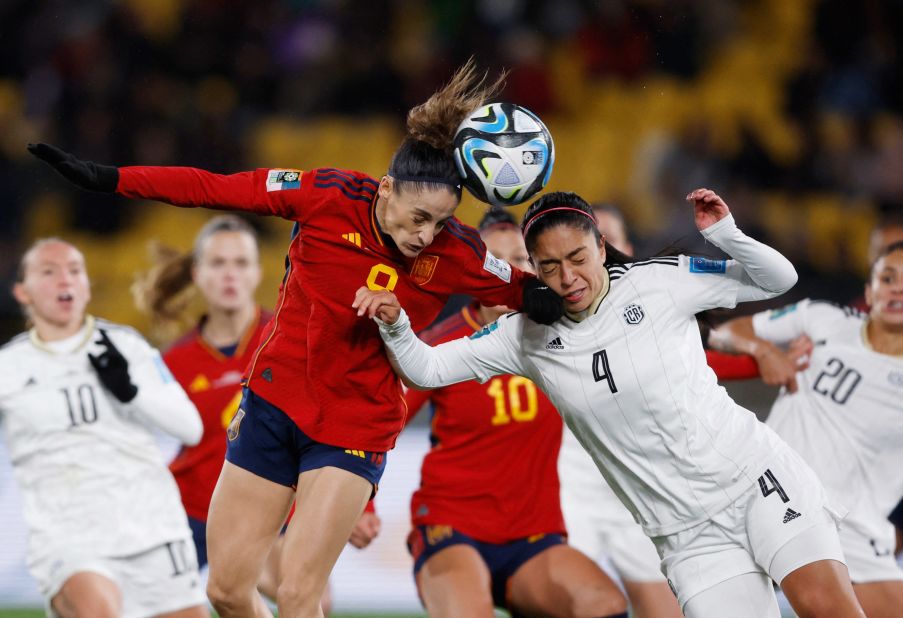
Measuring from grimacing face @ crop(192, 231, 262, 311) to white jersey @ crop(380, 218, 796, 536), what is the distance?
268 centimetres

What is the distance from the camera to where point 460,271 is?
4508 mm

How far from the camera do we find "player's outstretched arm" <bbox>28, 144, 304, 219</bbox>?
404 cm

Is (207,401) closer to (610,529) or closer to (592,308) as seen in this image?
(610,529)

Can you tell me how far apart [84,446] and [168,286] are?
1583 millimetres

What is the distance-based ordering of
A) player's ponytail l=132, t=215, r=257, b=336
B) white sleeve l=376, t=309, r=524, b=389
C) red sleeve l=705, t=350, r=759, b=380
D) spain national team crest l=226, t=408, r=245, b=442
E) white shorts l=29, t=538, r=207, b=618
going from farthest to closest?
player's ponytail l=132, t=215, r=257, b=336 → white shorts l=29, t=538, r=207, b=618 → red sleeve l=705, t=350, r=759, b=380 → spain national team crest l=226, t=408, r=245, b=442 → white sleeve l=376, t=309, r=524, b=389

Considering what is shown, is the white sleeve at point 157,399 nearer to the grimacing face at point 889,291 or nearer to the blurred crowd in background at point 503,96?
the grimacing face at point 889,291

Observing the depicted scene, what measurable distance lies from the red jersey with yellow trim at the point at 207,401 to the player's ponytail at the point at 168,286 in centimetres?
49

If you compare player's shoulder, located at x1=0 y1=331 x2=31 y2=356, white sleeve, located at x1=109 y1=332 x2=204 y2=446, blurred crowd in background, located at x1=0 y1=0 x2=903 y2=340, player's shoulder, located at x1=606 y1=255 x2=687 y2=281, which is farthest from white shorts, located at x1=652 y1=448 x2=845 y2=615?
blurred crowd in background, located at x1=0 y1=0 x2=903 y2=340

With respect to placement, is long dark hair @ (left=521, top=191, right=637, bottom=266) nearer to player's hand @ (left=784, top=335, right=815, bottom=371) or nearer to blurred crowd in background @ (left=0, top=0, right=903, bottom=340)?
player's hand @ (left=784, top=335, right=815, bottom=371)

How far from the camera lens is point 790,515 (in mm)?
4188

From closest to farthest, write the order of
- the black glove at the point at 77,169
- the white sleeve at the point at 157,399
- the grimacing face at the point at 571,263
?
the black glove at the point at 77,169, the grimacing face at the point at 571,263, the white sleeve at the point at 157,399

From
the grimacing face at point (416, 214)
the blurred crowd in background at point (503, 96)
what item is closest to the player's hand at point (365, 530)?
the grimacing face at point (416, 214)

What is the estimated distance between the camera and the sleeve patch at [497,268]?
4535 mm

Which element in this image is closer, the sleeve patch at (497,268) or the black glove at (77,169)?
the black glove at (77,169)
